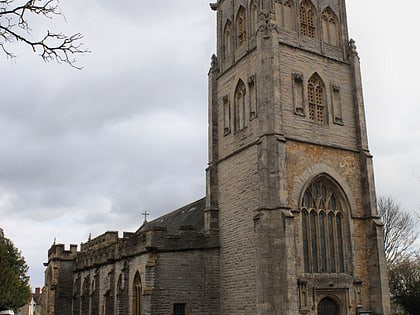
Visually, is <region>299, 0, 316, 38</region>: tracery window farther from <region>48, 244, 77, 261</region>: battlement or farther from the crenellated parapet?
<region>48, 244, 77, 261</region>: battlement

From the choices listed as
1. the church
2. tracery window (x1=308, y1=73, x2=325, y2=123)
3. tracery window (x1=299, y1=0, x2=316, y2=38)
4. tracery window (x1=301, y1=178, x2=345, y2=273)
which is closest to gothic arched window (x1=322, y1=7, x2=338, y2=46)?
the church

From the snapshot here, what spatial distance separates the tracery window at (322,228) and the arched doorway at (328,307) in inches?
52.3

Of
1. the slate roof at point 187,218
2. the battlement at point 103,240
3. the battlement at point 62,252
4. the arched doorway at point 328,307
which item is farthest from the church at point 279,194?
the battlement at point 62,252

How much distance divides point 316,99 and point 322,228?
259 inches

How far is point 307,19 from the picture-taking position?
27.3 metres

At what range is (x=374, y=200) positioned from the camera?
25.4 m

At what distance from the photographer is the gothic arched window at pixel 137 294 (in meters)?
26.9

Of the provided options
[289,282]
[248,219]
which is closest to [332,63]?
[248,219]

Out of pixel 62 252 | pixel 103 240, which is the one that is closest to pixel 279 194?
pixel 103 240

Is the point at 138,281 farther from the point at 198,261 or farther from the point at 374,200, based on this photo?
the point at 374,200

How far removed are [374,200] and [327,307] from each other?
5.95m

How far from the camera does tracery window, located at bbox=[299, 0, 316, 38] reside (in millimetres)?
27000

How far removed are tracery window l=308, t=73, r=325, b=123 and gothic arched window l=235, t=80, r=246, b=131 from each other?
11.0 feet

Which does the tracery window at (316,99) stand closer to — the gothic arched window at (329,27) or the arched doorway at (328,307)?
the gothic arched window at (329,27)
